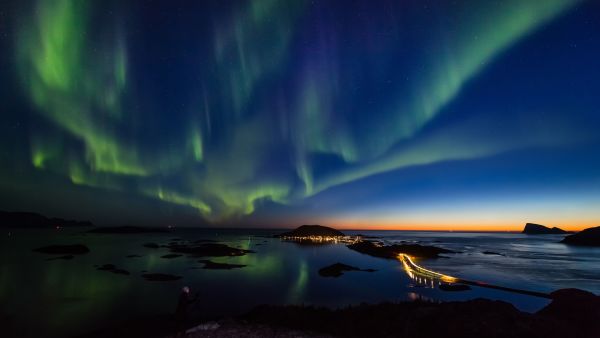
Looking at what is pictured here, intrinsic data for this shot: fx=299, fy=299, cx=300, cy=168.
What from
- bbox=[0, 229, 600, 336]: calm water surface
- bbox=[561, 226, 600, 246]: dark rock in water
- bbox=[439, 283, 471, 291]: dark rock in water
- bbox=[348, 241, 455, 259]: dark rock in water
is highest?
bbox=[561, 226, 600, 246]: dark rock in water

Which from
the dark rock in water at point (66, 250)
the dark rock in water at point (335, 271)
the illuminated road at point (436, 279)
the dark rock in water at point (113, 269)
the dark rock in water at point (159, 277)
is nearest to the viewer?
the illuminated road at point (436, 279)

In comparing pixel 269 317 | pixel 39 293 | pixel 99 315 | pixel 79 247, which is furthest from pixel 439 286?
pixel 79 247

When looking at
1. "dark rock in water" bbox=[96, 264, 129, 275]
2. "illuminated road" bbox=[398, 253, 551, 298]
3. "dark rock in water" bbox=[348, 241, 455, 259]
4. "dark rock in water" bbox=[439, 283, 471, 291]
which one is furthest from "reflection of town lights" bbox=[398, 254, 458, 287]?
"dark rock in water" bbox=[96, 264, 129, 275]

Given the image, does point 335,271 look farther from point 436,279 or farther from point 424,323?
point 424,323

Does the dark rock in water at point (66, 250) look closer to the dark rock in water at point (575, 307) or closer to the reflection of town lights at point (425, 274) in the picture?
the reflection of town lights at point (425, 274)

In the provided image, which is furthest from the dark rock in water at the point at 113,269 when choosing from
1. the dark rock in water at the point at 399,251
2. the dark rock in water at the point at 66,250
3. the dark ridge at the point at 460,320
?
the dark rock in water at the point at 399,251

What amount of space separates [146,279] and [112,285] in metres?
4.18

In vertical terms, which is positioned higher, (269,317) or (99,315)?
(269,317)

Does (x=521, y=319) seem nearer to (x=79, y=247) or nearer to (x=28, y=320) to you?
(x=28, y=320)

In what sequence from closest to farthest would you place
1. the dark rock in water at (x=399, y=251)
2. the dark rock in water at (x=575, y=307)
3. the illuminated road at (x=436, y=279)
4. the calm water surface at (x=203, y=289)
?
the dark rock in water at (x=575, y=307), the calm water surface at (x=203, y=289), the illuminated road at (x=436, y=279), the dark rock in water at (x=399, y=251)

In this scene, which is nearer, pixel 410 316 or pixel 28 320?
pixel 410 316

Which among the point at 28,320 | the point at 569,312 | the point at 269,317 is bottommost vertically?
the point at 28,320

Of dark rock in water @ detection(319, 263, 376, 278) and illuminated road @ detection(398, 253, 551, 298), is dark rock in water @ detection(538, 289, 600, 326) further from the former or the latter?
dark rock in water @ detection(319, 263, 376, 278)

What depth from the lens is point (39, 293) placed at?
33.6m
